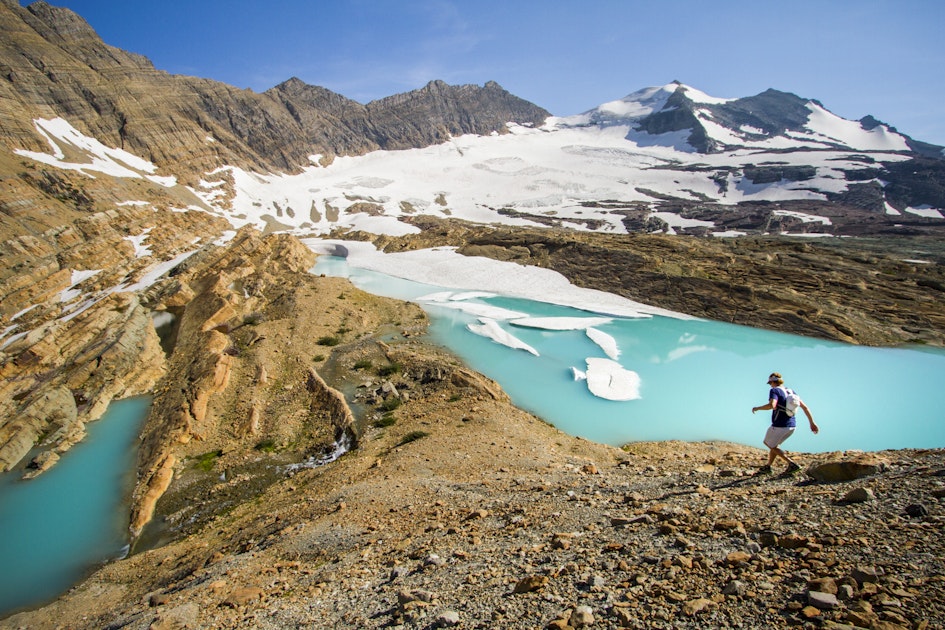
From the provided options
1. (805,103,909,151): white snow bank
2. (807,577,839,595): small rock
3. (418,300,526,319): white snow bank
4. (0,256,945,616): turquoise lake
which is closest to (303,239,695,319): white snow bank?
(0,256,945,616): turquoise lake

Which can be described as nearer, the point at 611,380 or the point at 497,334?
the point at 611,380

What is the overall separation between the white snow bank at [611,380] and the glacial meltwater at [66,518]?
15.9 m

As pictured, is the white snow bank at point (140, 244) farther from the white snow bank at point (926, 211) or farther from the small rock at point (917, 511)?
the white snow bank at point (926, 211)

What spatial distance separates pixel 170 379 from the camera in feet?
58.3

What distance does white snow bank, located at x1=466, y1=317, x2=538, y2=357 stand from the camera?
22.1 meters

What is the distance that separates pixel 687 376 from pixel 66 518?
74.3 feet

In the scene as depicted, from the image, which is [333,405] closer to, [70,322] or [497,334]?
[497,334]

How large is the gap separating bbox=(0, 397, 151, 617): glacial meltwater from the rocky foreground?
4.63ft

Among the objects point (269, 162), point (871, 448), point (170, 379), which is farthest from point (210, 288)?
point (269, 162)

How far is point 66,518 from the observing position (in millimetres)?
11508

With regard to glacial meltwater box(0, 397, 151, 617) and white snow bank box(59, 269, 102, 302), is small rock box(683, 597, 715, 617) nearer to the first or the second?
glacial meltwater box(0, 397, 151, 617)

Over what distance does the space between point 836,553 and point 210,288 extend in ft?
104

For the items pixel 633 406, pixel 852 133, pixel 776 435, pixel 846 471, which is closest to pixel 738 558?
pixel 846 471

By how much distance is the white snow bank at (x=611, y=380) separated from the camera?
55.8 ft
